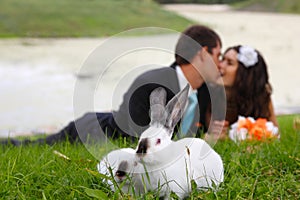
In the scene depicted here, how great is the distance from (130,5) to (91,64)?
13.3m

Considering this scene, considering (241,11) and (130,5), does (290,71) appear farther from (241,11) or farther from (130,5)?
(241,11)

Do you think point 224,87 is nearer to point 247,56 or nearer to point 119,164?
point 247,56

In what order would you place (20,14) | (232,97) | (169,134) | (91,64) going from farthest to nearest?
(20,14) < (232,97) < (91,64) < (169,134)

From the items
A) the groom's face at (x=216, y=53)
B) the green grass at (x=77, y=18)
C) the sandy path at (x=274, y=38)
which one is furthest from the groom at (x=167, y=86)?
the green grass at (x=77, y=18)

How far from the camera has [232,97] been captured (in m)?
2.69

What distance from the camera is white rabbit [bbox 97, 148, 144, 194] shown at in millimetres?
1100

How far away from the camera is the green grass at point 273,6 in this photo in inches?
720

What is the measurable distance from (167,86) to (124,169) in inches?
9.2

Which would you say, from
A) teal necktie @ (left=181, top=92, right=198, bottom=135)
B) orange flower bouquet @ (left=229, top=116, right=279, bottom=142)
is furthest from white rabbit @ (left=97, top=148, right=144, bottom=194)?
orange flower bouquet @ (left=229, top=116, right=279, bottom=142)

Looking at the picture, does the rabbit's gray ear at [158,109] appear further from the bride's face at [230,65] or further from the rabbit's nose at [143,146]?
the bride's face at [230,65]

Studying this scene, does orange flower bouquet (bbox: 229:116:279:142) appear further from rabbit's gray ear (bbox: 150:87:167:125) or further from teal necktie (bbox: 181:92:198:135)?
rabbit's gray ear (bbox: 150:87:167:125)

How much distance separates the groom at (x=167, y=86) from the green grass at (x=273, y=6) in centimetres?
1630

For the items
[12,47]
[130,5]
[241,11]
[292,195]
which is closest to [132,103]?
[292,195]

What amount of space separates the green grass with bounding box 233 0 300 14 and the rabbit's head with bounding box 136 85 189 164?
58.3ft
